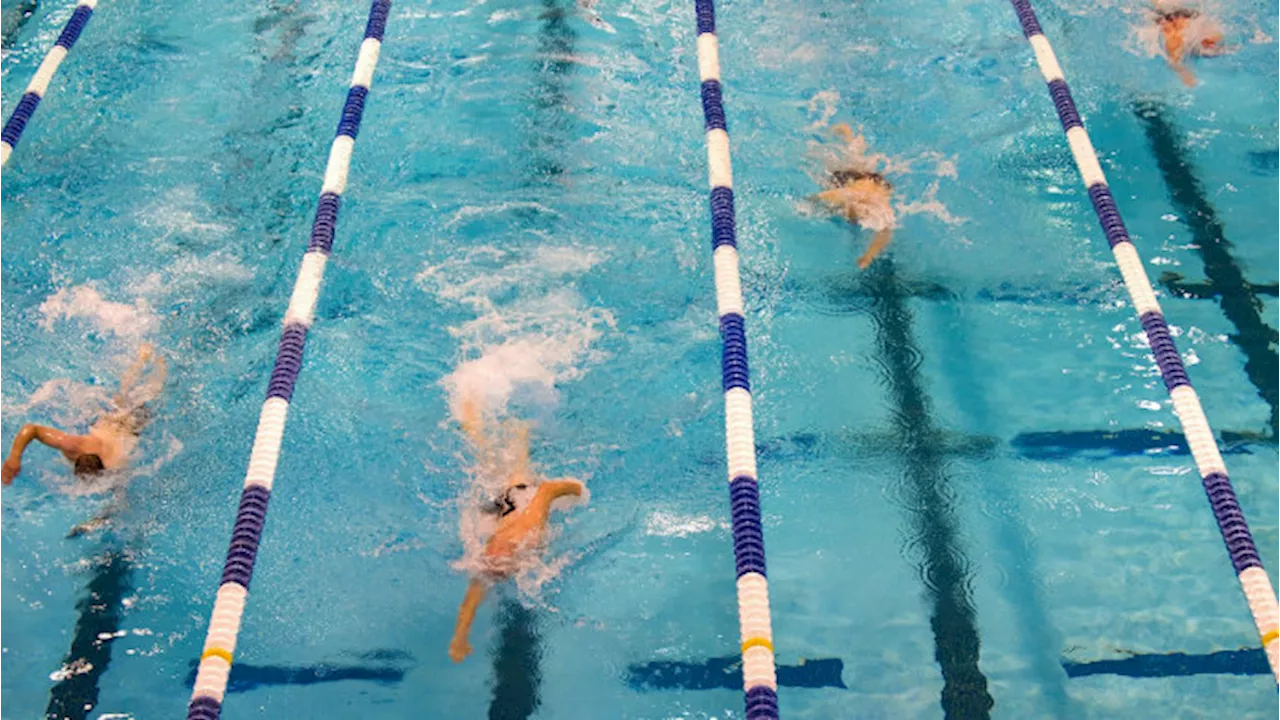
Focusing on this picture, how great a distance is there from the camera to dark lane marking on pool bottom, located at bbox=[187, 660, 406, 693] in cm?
399

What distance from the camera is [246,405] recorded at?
4.93 meters

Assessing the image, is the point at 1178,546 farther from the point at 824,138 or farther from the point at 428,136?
the point at 428,136

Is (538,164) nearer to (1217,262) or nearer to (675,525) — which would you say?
(675,525)

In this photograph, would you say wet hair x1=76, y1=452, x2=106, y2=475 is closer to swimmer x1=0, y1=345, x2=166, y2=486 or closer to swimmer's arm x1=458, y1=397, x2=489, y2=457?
swimmer x1=0, y1=345, x2=166, y2=486

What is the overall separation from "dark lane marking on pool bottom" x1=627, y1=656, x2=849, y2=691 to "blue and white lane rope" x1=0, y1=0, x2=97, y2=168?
372cm

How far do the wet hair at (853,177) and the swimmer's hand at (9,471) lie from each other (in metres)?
3.72

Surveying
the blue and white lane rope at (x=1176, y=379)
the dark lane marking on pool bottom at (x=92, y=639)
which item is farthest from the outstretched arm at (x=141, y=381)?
the blue and white lane rope at (x=1176, y=379)

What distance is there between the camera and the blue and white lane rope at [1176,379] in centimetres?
358

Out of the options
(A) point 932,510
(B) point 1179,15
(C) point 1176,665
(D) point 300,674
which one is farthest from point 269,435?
(B) point 1179,15

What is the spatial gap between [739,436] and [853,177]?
7.33 feet

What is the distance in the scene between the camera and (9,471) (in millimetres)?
4551

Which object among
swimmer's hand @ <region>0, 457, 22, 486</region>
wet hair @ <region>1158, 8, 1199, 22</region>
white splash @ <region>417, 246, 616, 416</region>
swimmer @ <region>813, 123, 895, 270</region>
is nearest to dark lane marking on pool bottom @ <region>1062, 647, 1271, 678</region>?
swimmer @ <region>813, 123, 895, 270</region>

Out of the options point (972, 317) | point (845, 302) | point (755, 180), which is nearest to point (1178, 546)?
point (972, 317)

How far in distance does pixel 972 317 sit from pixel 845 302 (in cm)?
54
